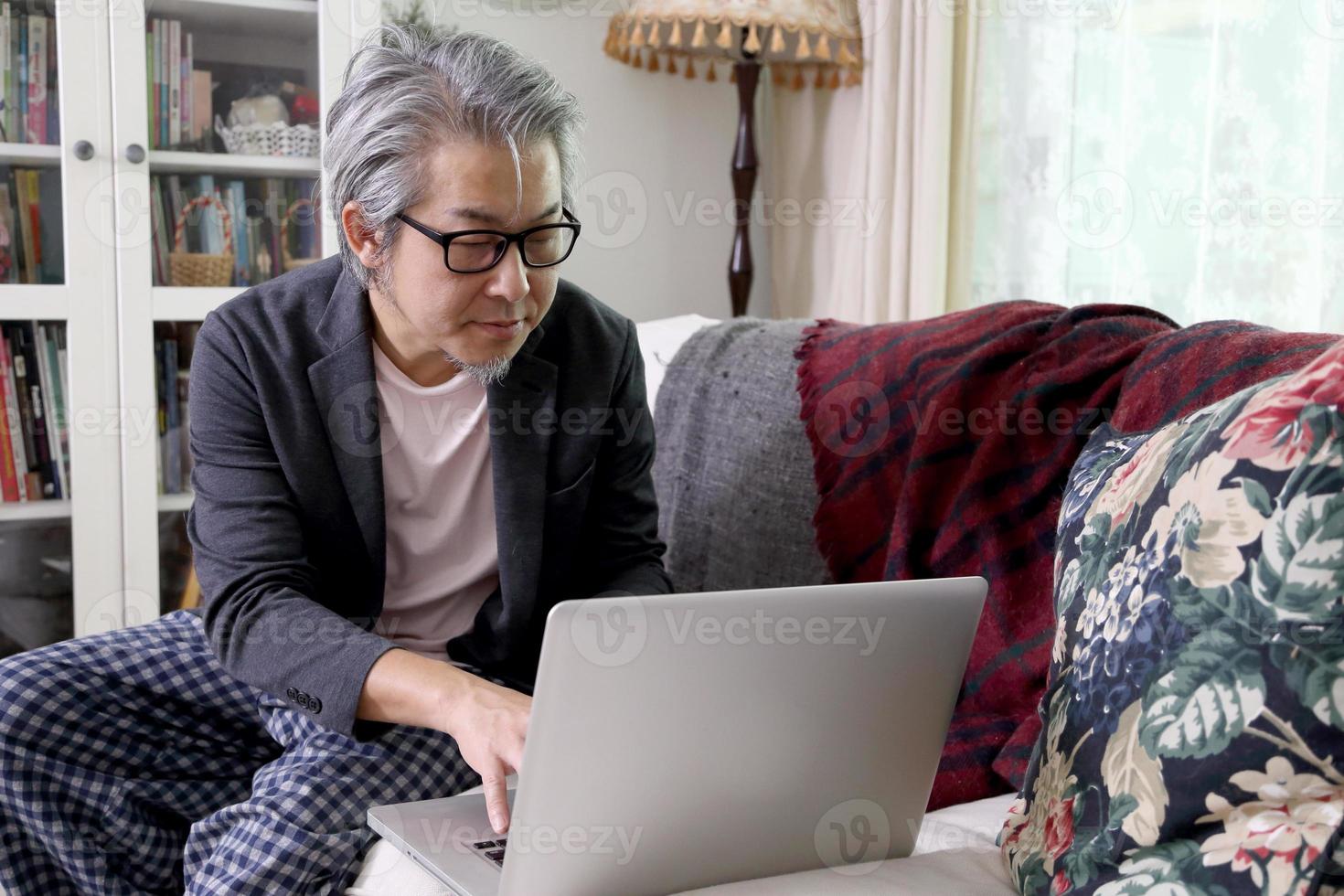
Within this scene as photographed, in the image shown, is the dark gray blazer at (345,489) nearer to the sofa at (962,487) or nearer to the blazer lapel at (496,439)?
the blazer lapel at (496,439)

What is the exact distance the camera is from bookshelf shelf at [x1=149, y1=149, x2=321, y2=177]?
2197 millimetres

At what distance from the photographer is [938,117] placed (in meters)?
2.21

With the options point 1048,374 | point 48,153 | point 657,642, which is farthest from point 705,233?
point 657,642

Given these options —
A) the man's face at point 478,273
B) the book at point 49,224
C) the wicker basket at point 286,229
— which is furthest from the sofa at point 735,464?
the book at point 49,224

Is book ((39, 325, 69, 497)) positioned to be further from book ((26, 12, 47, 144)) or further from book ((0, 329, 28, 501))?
book ((26, 12, 47, 144))

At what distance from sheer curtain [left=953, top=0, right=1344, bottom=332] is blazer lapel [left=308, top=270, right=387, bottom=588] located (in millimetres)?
1212

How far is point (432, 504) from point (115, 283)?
1.09 meters

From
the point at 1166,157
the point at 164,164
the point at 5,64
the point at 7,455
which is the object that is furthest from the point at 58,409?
the point at 1166,157

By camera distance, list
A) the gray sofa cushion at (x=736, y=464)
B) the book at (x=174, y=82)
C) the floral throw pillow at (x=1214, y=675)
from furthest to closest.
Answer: the book at (x=174, y=82), the gray sofa cushion at (x=736, y=464), the floral throw pillow at (x=1214, y=675)

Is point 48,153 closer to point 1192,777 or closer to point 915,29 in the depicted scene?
point 915,29

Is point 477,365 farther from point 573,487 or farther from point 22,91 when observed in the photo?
point 22,91

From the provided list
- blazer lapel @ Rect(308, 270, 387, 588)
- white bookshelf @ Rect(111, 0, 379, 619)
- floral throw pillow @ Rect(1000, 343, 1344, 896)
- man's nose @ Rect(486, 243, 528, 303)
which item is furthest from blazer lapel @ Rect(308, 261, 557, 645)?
white bookshelf @ Rect(111, 0, 379, 619)

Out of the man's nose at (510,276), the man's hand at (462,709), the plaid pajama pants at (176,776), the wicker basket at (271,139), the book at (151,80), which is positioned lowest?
the plaid pajama pants at (176,776)

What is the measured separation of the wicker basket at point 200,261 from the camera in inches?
87.5
